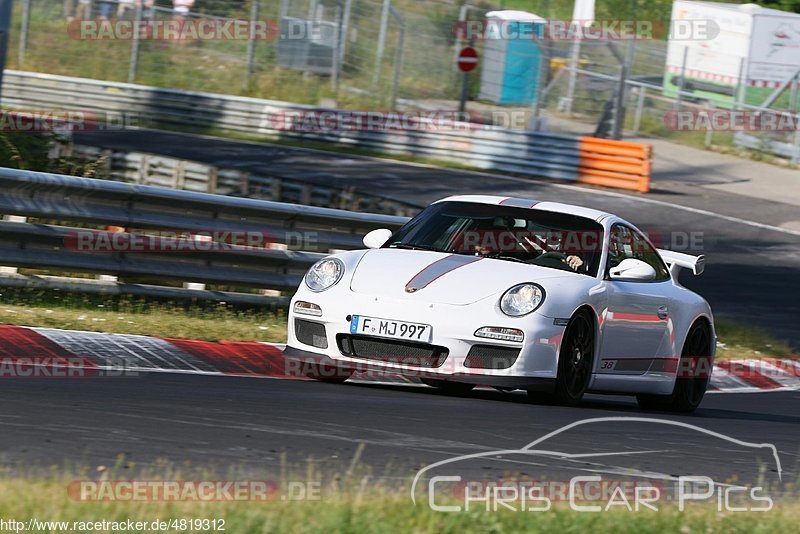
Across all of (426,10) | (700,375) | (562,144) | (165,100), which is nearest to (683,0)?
(426,10)

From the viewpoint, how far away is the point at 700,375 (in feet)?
30.6

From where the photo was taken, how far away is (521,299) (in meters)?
7.65

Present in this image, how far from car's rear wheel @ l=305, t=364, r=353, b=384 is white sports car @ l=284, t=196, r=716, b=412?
1cm

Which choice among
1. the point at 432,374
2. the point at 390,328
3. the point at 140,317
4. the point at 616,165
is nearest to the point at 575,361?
the point at 432,374

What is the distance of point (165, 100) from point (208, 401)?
897 inches

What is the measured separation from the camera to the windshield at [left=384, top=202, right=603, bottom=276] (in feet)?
27.5

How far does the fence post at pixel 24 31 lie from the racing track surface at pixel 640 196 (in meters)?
5.09

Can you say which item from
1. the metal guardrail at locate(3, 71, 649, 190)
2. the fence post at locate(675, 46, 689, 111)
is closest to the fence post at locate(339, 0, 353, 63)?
the metal guardrail at locate(3, 71, 649, 190)

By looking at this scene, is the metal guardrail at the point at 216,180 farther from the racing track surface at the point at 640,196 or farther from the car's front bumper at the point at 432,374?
the car's front bumper at the point at 432,374

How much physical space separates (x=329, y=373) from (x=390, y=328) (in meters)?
0.73

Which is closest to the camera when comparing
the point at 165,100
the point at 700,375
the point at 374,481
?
the point at 374,481

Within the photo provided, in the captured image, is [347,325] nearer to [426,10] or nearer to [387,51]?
[387,51]

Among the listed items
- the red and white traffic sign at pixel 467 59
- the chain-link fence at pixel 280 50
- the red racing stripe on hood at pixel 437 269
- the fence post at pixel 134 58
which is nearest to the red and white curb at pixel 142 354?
the red racing stripe on hood at pixel 437 269

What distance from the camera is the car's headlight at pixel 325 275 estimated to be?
7956 mm
